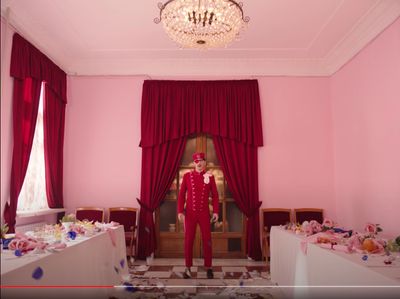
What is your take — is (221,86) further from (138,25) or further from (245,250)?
(245,250)

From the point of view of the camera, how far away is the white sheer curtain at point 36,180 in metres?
4.76

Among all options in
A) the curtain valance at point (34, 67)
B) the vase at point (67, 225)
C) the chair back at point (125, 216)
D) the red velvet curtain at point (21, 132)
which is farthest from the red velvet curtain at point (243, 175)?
the vase at point (67, 225)

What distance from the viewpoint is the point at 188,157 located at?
5941 millimetres

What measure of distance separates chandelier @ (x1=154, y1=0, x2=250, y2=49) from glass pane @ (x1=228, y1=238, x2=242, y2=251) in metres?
3.48

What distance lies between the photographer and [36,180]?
5035 millimetres

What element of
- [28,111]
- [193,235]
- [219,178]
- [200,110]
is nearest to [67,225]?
[193,235]

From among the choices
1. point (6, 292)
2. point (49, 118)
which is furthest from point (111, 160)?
point (6, 292)

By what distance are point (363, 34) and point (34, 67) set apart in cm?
462

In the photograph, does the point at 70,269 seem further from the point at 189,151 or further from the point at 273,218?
the point at 273,218

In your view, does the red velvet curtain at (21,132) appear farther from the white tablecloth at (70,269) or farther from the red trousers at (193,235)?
the red trousers at (193,235)

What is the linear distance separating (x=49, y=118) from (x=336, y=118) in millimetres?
4733

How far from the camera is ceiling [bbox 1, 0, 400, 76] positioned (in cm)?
424

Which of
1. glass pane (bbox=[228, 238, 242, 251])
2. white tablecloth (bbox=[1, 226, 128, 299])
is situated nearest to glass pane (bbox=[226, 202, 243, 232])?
glass pane (bbox=[228, 238, 242, 251])

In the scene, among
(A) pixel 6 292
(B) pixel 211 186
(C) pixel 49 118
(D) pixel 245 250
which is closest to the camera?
(A) pixel 6 292
